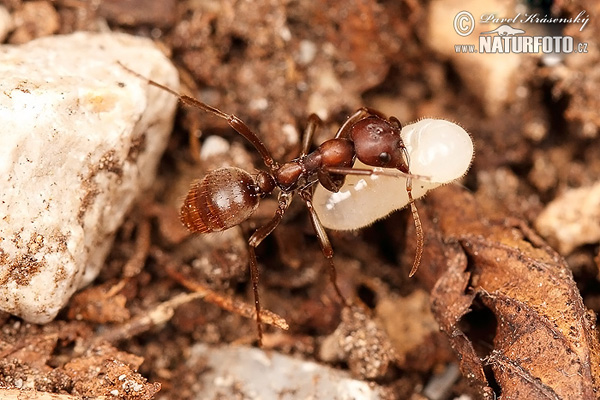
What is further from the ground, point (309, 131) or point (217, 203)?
point (309, 131)

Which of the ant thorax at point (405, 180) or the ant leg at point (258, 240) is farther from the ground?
the ant thorax at point (405, 180)

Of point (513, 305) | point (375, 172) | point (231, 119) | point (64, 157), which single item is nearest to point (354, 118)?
point (375, 172)

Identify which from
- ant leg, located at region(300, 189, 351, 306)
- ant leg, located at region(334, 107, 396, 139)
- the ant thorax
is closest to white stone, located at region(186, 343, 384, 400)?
ant leg, located at region(300, 189, 351, 306)

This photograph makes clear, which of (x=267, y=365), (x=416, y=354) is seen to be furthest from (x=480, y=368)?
(x=267, y=365)

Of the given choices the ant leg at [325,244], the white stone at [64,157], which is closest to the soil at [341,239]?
the ant leg at [325,244]

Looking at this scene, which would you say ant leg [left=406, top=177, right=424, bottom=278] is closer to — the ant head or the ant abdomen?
the ant head

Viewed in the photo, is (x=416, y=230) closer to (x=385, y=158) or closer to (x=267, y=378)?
(x=385, y=158)

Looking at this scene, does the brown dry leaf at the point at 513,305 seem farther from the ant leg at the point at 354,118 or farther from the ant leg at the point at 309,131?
the ant leg at the point at 309,131
